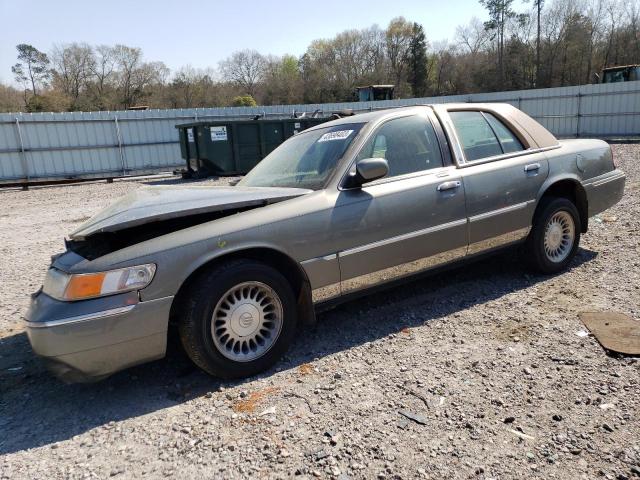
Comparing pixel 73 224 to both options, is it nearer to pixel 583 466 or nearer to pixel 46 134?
pixel 583 466

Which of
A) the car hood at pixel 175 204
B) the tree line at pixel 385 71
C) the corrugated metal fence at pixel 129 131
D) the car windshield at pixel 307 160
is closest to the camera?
the car hood at pixel 175 204

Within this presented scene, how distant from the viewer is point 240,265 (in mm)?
2973

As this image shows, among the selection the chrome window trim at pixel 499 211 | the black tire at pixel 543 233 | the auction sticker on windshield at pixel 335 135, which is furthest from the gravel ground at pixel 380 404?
the auction sticker on windshield at pixel 335 135

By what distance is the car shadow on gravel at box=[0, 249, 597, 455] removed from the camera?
2.78m

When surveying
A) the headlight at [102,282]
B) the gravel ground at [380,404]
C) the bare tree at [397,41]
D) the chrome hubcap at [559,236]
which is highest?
the bare tree at [397,41]

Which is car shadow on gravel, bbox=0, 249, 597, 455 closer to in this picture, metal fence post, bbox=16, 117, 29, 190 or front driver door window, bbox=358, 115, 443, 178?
front driver door window, bbox=358, 115, 443, 178

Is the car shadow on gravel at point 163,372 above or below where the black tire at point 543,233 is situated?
below

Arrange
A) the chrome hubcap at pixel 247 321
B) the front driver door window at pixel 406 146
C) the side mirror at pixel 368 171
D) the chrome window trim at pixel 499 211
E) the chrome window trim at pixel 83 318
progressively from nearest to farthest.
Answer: the chrome window trim at pixel 83 318, the chrome hubcap at pixel 247 321, the side mirror at pixel 368 171, the front driver door window at pixel 406 146, the chrome window trim at pixel 499 211

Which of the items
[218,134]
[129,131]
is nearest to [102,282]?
[218,134]

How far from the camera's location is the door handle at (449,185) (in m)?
3.76

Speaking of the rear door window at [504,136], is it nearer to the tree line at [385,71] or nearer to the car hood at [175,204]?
the car hood at [175,204]

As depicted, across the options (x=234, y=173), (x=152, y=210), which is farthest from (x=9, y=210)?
(x=152, y=210)

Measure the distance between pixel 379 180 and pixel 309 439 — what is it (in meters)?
1.92

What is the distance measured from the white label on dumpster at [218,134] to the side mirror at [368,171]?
1324cm
